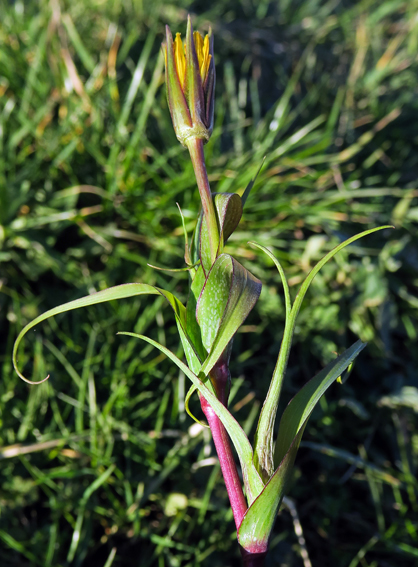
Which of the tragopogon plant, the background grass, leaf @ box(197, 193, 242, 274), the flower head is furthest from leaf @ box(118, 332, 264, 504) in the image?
the background grass

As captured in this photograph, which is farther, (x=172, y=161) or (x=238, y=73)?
(x=238, y=73)

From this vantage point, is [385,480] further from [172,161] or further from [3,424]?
[172,161]

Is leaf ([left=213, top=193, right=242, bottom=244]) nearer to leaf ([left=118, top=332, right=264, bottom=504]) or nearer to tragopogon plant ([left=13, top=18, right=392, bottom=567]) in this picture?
tragopogon plant ([left=13, top=18, right=392, bottom=567])

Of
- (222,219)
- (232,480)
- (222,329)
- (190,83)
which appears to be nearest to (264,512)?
(232,480)

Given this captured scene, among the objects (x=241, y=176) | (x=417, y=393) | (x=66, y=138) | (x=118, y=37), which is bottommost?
(x=417, y=393)

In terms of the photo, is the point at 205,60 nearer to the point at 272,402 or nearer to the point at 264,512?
the point at 272,402

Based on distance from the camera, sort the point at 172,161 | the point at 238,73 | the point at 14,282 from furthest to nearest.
Answer: the point at 238,73 → the point at 172,161 → the point at 14,282

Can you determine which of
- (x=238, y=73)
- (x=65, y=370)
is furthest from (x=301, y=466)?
(x=238, y=73)
